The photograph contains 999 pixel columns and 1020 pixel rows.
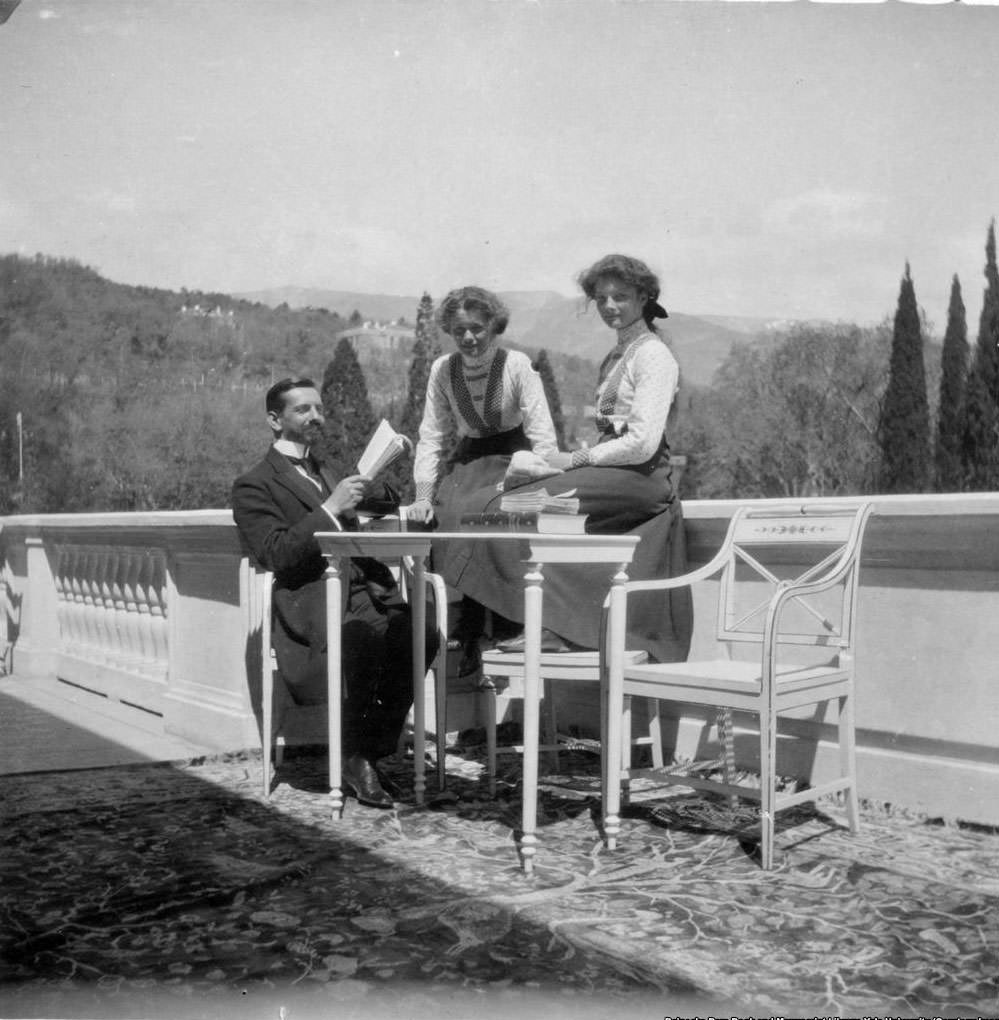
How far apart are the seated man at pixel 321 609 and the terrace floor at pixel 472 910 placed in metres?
0.26

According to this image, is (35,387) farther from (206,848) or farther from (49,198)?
(206,848)

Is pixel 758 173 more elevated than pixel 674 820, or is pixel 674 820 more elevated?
pixel 758 173

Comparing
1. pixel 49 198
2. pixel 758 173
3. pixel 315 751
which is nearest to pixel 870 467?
pixel 758 173

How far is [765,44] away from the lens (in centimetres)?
667

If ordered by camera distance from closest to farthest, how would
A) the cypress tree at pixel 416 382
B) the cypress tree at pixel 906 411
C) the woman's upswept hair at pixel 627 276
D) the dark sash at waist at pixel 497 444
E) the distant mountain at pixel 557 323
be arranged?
the woman's upswept hair at pixel 627 276 → the dark sash at waist at pixel 497 444 → the cypress tree at pixel 906 411 → the cypress tree at pixel 416 382 → the distant mountain at pixel 557 323

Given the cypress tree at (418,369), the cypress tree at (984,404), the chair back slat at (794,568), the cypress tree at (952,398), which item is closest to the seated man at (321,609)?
the chair back slat at (794,568)

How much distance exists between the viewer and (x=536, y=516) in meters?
3.34

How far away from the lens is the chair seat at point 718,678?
2.99m

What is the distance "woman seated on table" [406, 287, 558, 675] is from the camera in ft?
13.5

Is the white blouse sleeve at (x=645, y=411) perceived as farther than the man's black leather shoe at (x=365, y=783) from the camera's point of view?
Yes

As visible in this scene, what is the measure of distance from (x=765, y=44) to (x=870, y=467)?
35.1m

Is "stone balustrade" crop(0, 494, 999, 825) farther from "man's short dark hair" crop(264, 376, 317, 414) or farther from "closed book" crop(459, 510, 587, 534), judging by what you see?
"closed book" crop(459, 510, 587, 534)

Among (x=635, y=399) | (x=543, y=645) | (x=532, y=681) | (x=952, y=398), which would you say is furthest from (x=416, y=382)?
(x=532, y=681)

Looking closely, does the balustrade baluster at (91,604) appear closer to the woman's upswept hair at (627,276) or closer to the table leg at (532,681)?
the woman's upswept hair at (627,276)
